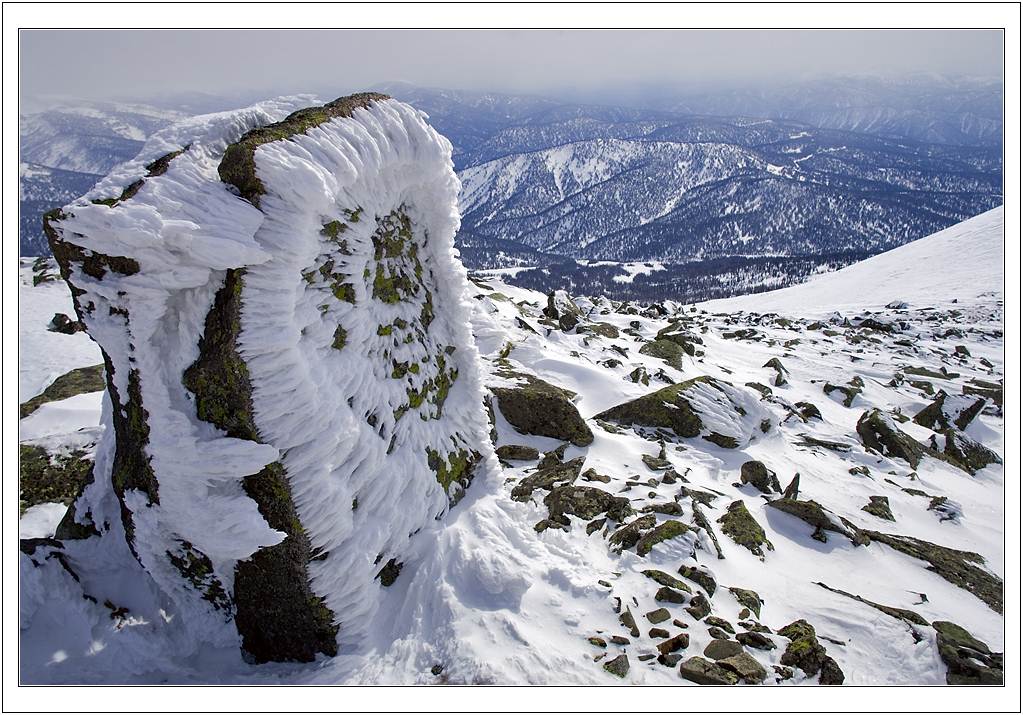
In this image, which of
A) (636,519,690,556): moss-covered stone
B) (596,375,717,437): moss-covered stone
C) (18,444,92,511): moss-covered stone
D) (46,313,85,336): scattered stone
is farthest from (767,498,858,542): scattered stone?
(46,313,85,336): scattered stone

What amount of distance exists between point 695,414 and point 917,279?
88.7 metres

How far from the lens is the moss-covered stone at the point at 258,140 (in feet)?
15.1

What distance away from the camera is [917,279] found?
259ft

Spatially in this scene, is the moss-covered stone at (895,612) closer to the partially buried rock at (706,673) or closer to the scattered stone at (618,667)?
the partially buried rock at (706,673)

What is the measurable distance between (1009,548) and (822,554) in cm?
456

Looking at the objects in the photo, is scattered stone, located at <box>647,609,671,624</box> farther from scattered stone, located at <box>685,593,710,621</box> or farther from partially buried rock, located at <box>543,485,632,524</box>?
partially buried rock, located at <box>543,485,632,524</box>

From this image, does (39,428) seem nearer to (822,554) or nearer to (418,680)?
(418,680)

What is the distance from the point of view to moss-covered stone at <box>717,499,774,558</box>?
8.17 meters

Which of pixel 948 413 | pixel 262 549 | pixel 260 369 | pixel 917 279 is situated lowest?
pixel 948 413

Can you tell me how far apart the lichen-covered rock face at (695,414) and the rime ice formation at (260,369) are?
259 inches

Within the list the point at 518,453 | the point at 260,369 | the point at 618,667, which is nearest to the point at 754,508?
the point at 518,453

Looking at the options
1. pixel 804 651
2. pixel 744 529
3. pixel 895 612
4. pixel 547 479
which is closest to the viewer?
pixel 804 651

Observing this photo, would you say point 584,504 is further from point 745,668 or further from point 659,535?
point 745,668

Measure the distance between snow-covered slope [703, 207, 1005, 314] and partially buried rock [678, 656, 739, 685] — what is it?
62.7m
